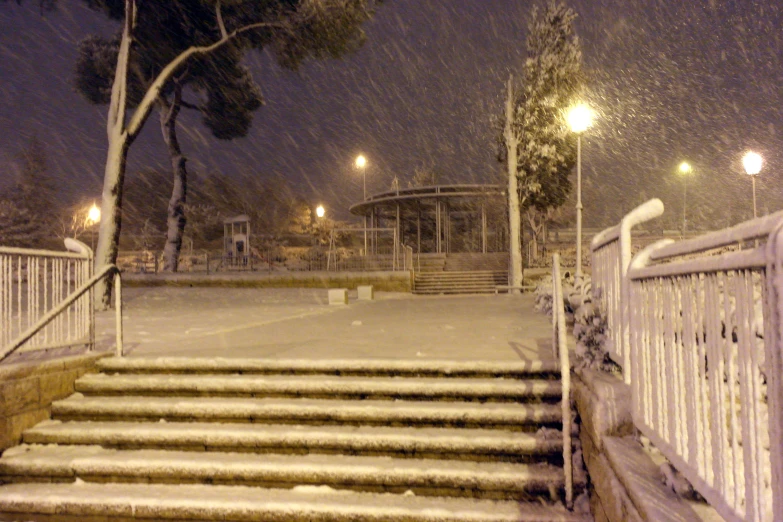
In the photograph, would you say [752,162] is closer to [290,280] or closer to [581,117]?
[581,117]

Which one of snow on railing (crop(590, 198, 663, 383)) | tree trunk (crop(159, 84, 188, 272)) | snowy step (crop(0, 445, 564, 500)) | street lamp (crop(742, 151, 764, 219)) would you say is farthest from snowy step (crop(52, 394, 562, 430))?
tree trunk (crop(159, 84, 188, 272))

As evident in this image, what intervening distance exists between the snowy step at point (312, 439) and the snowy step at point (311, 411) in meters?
0.08

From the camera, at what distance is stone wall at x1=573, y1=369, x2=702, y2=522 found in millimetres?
2303

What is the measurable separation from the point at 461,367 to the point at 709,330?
297 centimetres

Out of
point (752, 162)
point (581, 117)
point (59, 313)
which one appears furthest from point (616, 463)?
point (752, 162)

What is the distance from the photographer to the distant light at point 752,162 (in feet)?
41.3

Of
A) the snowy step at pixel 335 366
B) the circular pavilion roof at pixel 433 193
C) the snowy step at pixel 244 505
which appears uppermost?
the circular pavilion roof at pixel 433 193

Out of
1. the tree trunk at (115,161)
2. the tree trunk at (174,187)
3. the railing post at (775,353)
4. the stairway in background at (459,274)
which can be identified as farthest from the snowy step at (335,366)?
the tree trunk at (174,187)

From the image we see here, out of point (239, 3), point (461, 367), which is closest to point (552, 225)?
point (239, 3)

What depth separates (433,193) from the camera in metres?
28.1

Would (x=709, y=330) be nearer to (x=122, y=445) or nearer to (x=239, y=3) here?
(x=122, y=445)

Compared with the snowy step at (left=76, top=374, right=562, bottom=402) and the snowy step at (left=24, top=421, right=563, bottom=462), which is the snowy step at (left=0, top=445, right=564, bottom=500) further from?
the snowy step at (left=76, top=374, right=562, bottom=402)

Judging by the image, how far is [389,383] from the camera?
4.73m

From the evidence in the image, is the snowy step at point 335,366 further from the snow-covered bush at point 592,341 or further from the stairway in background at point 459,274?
the stairway in background at point 459,274
